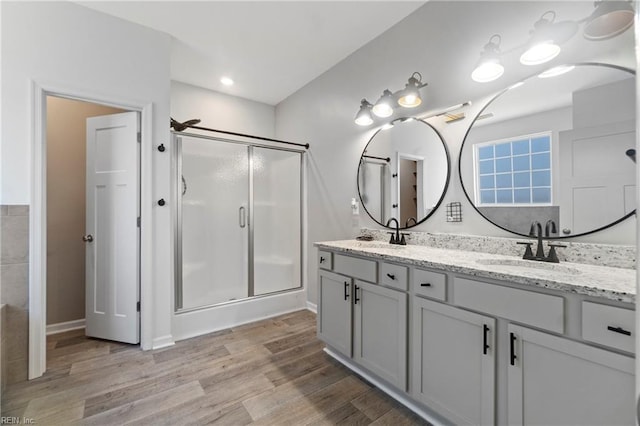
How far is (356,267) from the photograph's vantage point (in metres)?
1.95

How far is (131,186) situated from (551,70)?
10.4ft

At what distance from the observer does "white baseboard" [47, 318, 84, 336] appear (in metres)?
2.64

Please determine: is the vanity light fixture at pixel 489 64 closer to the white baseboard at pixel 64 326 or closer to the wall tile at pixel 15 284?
the wall tile at pixel 15 284

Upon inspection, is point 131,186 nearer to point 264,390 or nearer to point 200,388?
point 200,388

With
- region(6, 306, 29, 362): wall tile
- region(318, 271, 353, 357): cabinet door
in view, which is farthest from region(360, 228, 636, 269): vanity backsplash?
region(6, 306, 29, 362): wall tile

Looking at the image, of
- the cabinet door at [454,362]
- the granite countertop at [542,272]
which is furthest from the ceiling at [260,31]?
the cabinet door at [454,362]

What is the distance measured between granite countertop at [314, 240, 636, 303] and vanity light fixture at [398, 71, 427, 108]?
1186mm

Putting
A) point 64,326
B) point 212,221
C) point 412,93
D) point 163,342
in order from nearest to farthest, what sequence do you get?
1. point 412,93
2. point 163,342
3. point 64,326
4. point 212,221

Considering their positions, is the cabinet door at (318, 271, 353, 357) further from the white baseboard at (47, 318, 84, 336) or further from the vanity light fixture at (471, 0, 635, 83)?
the white baseboard at (47, 318, 84, 336)

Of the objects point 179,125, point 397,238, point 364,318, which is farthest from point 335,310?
point 179,125

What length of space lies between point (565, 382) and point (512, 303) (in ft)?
1.01

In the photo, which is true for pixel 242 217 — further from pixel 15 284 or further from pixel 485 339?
pixel 485 339

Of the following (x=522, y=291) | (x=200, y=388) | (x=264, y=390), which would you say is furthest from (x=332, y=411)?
(x=522, y=291)

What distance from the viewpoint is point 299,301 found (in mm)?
3369
